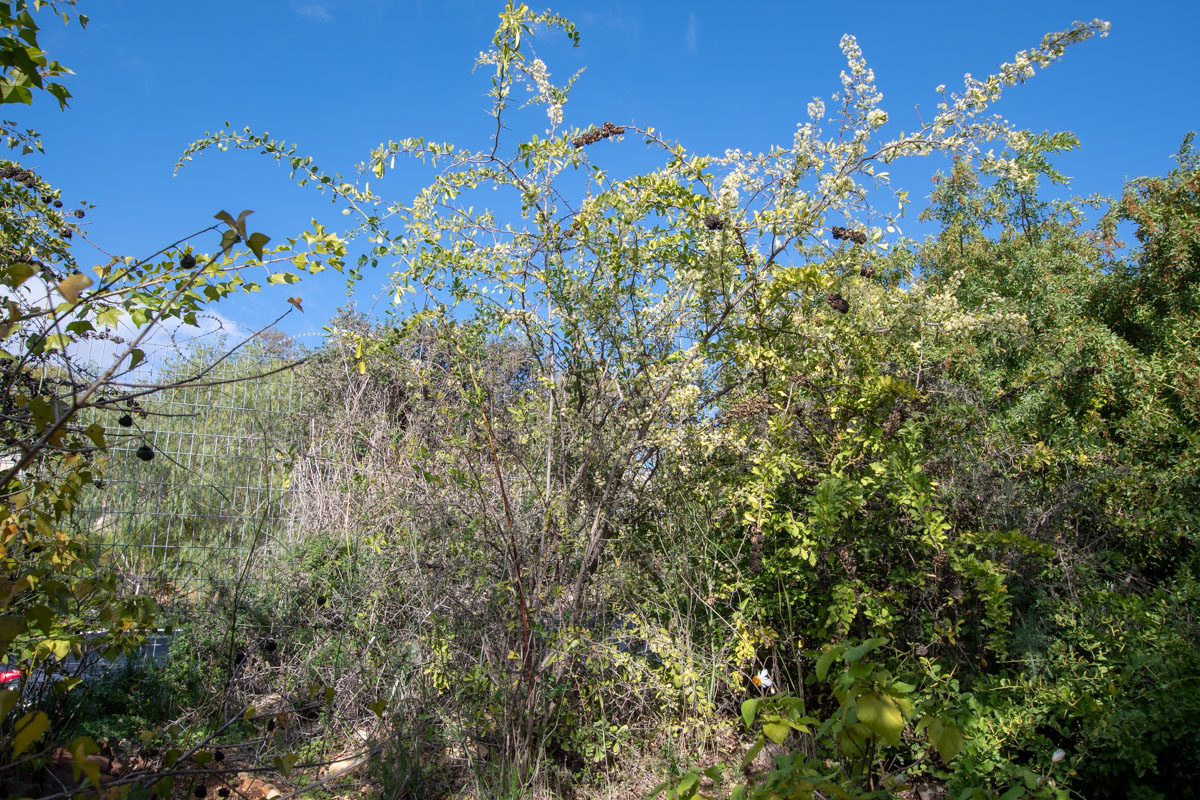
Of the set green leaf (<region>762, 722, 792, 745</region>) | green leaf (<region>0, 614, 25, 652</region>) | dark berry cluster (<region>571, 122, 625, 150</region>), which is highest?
dark berry cluster (<region>571, 122, 625, 150</region>)

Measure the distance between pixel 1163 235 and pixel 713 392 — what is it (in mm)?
4191

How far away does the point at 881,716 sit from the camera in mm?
1053

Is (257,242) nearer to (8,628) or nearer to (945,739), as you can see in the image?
(8,628)

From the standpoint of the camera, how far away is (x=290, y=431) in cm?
661

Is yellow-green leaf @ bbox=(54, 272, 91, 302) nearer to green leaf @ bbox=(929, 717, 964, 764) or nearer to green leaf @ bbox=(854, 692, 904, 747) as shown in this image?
green leaf @ bbox=(854, 692, 904, 747)

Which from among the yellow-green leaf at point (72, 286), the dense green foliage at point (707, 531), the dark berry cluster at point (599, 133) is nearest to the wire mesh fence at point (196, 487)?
the dense green foliage at point (707, 531)

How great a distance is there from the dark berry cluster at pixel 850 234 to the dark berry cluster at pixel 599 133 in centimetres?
102

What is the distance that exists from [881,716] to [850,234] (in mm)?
2320

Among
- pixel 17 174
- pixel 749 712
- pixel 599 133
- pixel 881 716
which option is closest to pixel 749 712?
pixel 749 712

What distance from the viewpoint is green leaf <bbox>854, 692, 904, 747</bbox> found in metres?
1.03

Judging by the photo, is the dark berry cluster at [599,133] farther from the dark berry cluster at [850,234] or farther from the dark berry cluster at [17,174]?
the dark berry cluster at [17,174]

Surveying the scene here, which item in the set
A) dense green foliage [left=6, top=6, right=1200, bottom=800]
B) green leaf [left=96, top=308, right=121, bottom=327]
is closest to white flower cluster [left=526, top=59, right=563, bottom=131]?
dense green foliage [left=6, top=6, right=1200, bottom=800]

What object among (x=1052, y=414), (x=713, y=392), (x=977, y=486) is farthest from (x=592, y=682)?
(x=1052, y=414)

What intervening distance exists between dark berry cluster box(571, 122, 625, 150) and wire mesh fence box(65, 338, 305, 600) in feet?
9.80
